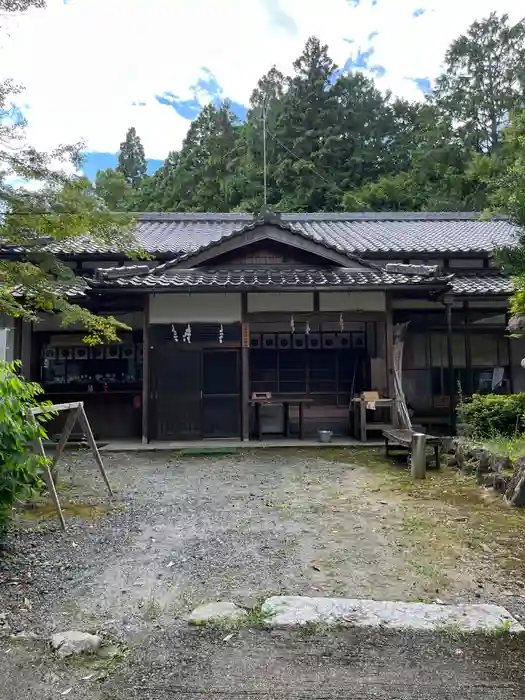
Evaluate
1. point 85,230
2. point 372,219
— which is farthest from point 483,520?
point 372,219

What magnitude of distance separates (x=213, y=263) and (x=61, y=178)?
249 inches

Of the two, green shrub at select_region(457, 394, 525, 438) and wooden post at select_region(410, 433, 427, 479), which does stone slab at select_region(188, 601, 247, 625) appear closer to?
wooden post at select_region(410, 433, 427, 479)

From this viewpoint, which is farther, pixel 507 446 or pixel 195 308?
pixel 195 308

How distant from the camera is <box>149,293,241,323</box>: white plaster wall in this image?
10.4 meters

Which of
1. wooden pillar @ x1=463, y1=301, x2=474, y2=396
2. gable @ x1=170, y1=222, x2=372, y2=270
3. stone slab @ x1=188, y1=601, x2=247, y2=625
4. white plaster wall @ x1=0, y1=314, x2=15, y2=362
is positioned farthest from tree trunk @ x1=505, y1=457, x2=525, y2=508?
white plaster wall @ x1=0, y1=314, x2=15, y2=362

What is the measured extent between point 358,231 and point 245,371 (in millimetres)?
8423

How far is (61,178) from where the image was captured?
5293 mm

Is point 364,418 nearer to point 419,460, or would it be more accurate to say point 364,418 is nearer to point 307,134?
point 419,460

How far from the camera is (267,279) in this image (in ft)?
34.3

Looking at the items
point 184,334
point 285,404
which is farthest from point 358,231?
point 184,334

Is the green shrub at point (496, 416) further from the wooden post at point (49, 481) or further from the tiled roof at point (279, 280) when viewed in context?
the wooden post at point (49, 481)

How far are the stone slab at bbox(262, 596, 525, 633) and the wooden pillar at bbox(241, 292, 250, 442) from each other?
6962 millimetres

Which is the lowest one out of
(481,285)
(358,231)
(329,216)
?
(481,285)

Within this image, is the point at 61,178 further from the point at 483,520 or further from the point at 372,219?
the point at 372,219
